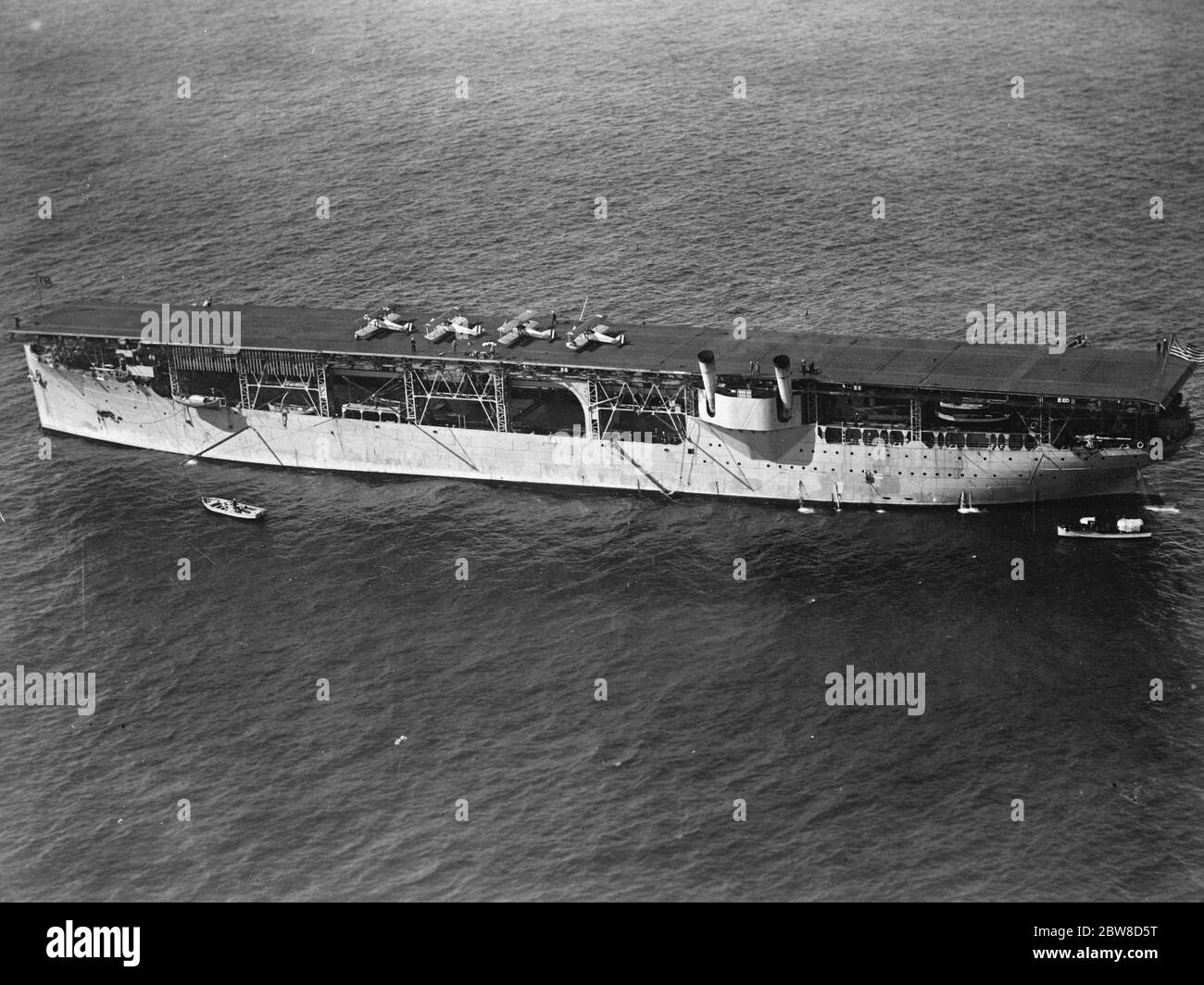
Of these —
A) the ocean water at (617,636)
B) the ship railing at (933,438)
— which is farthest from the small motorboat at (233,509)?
the ship railing at (933,438)

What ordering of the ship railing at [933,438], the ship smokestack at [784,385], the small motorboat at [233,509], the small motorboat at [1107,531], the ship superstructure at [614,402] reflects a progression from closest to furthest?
the small motorboat at [1107,531], the ship smokestack at [784,385], the ship superstructure at [614,402], the ship railing at [933,438], the small motorboat at [233,509]

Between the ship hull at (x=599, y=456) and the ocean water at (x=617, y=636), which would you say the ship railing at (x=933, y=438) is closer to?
the ship hull at (x=599, y=456)

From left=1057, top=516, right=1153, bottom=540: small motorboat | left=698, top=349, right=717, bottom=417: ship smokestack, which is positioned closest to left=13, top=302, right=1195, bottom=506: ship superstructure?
left=698, top=349, right=717, bottom=417: ship smokestack

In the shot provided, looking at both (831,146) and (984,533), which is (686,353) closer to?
(984,533)

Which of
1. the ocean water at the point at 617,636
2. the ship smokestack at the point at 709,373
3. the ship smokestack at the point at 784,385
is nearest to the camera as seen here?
the ocean water at the point at 617,636

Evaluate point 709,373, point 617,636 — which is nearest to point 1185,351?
point 709,373

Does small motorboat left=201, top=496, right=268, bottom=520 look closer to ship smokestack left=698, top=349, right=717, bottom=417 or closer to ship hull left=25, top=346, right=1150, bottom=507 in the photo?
ship hull left=25, top=346, right=1150, bottom=507

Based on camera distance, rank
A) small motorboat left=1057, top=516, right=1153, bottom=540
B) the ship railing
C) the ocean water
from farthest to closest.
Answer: the ship railing, small motorboat left=1057, top=516, right=1153, bottom=540, the ocean water

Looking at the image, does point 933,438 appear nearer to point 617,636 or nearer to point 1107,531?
point 1107,531
